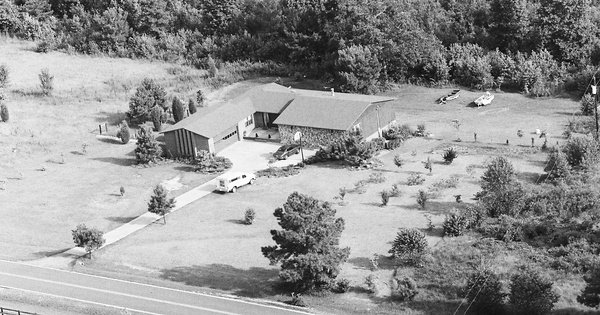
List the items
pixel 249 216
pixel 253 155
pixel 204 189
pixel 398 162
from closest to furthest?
pixel 249 216
pixel 204 189
pixel 398 162
pixel 253 155

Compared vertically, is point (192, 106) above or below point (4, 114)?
below

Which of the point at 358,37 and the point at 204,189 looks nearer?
the point at 204,189

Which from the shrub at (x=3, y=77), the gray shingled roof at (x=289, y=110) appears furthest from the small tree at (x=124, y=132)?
the shrub at (x=3, y=77)

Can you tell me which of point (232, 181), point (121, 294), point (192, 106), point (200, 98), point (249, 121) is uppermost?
point (200, 98)

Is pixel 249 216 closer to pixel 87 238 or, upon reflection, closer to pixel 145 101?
pixel 87 238

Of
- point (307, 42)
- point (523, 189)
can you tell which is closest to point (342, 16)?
point (307, 42)

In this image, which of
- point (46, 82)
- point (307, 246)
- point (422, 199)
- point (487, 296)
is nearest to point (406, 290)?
point (487, 296)

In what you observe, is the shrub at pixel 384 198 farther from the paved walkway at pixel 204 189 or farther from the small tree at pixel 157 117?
the small tree at pixel 157 117
